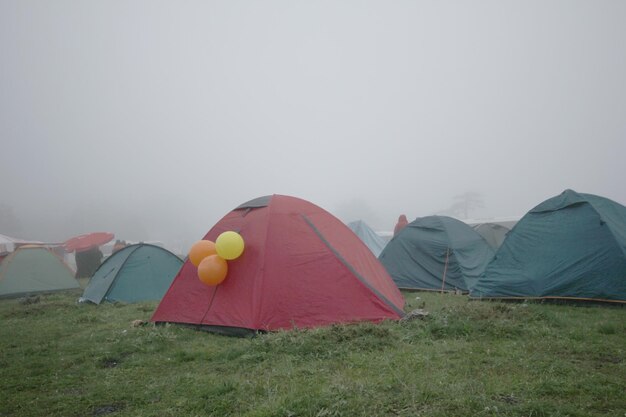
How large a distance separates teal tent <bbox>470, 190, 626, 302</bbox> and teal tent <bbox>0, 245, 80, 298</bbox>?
15.6 metres

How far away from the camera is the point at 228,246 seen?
693 cm

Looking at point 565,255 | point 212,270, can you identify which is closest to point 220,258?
point 212,270

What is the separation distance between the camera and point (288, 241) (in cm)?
722

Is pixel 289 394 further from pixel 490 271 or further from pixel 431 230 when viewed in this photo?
pixel 431 230

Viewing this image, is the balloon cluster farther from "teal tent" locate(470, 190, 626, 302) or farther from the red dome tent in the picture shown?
"teal tent" locate(470, 190, 626, 302)

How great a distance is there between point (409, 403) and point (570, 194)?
7699mm

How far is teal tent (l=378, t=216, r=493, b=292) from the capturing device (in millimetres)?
11125

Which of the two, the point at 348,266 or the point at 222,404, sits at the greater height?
the point at 348,266

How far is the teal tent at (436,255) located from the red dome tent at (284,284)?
3.90 m

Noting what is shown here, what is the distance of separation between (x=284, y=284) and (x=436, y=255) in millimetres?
6436

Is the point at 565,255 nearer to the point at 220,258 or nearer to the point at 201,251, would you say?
the point at 220,258

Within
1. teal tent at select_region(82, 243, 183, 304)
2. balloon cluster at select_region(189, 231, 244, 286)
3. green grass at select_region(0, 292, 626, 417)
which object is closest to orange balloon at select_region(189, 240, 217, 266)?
balloon cluster at select_region(189, 231, 244, 286)

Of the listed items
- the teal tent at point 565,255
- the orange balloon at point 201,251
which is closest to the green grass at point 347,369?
the teal tent at point 565,255

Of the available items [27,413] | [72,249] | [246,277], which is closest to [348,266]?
[246,277]
